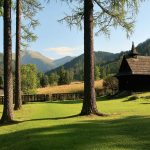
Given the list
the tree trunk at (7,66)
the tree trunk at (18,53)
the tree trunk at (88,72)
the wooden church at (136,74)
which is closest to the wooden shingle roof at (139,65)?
the wooden church at (136,74)

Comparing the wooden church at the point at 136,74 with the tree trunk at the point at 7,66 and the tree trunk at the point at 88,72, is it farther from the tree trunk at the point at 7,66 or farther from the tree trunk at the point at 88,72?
the tree trunk at the point at 7,66

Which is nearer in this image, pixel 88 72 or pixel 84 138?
pixel 84 138

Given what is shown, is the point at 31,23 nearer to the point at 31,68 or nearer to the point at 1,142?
the point at 1,142

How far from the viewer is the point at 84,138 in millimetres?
12984

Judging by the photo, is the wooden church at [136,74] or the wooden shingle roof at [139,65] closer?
the wooden shingle roof at [139,65]

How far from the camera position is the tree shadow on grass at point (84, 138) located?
11.8 metres

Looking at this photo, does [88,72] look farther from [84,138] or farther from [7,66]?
[84,138]

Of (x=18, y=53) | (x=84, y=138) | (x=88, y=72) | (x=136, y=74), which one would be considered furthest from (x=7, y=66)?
(x=136, y=74)

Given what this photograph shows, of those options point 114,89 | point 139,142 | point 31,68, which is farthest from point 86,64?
point 31,68

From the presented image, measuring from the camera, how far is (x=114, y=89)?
7844 cm

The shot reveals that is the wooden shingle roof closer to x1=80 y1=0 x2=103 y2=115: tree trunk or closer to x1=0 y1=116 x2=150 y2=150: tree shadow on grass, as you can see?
x1=80 y1=0 x2=103 y2=115: tree trunk

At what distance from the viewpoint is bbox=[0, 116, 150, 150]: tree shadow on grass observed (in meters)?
11.8

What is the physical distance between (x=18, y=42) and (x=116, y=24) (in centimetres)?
1284

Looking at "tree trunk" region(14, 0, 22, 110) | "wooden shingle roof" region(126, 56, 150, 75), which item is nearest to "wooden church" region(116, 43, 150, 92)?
"wooden shingle roof" region(126, 56, 150, 75)
